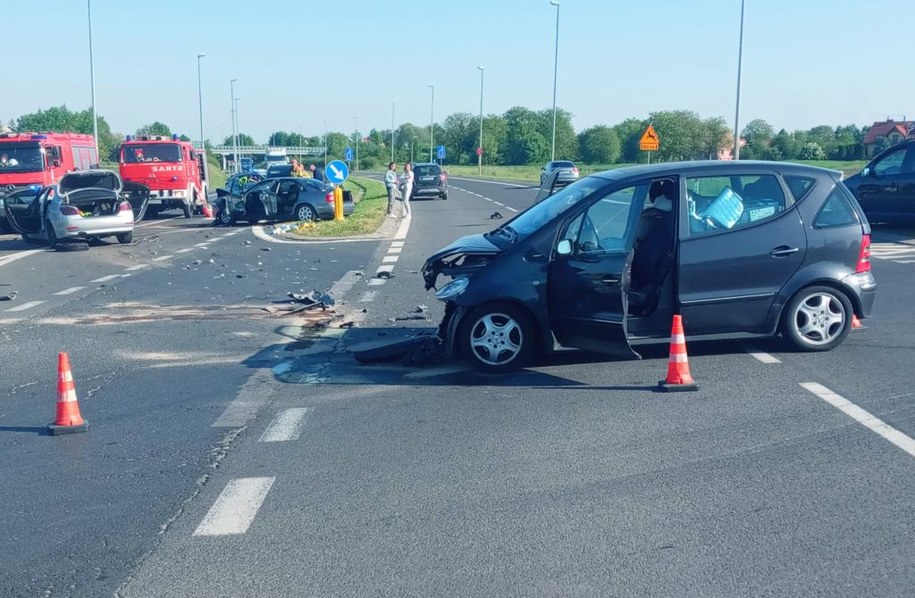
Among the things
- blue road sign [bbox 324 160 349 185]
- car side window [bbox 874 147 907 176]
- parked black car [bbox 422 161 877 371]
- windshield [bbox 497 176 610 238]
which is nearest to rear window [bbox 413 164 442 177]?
blue road sign [bbox 324 160 349 185]

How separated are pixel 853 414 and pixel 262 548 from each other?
4.37 metres

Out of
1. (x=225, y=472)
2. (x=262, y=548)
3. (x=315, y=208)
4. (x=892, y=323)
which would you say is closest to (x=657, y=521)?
(x=262, y=548)

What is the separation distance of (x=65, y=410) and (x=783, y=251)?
19.7 ft

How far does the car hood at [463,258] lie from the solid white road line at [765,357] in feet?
8.32

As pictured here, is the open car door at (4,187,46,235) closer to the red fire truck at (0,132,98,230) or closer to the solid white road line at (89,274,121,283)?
the red fire truck at (0,132,98,230)

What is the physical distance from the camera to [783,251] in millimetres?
8844

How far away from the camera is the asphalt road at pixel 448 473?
15.0ft

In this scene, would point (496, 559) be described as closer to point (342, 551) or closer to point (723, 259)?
point (342, 551)

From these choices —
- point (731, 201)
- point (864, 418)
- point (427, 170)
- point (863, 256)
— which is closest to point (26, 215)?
point (731, 201)

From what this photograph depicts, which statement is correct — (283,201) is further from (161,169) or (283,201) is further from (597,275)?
(597,275)

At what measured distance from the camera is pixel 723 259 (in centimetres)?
872

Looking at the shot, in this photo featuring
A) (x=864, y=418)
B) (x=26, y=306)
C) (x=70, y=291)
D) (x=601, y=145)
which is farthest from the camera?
(x=601, y=145)

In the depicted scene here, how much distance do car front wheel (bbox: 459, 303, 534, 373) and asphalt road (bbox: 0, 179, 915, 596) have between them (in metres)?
0.20

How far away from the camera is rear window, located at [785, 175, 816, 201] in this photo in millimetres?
9023
